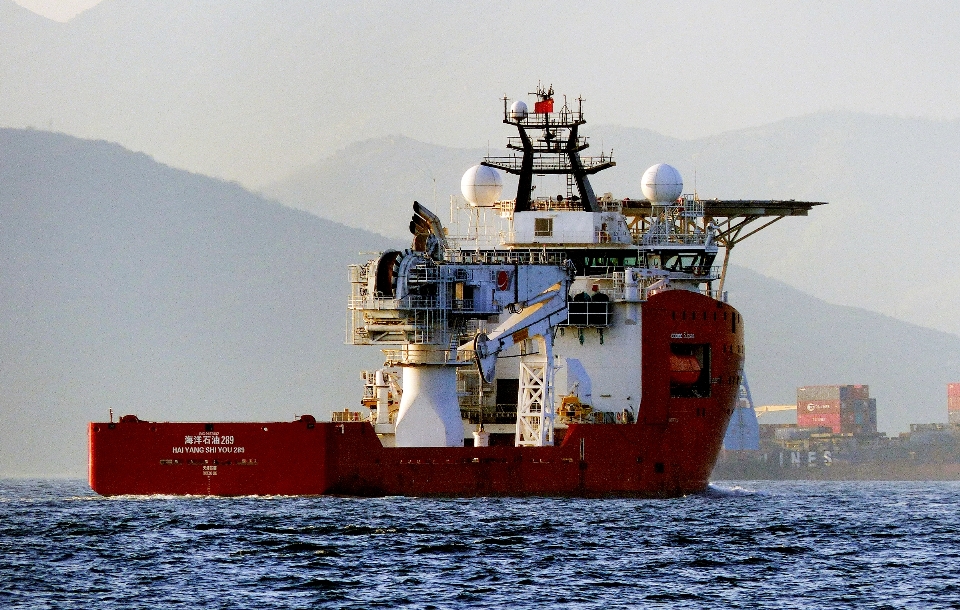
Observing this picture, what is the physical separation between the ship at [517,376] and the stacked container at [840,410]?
112m

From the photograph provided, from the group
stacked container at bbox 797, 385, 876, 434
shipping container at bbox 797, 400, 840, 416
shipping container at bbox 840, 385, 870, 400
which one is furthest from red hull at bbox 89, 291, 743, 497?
shipping container at bbox 840, 385, 870, 400

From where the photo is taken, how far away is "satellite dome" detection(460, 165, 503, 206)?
6738cm

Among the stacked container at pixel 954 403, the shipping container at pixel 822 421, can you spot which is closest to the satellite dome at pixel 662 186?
the shipping container at pixel 822 421

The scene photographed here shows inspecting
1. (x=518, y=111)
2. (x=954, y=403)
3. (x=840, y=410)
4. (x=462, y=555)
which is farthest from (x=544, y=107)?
(x=954, y=403)

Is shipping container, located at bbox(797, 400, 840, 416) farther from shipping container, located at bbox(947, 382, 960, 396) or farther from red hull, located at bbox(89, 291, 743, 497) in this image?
red hull, located at bbox(89, 291, 743, 497)

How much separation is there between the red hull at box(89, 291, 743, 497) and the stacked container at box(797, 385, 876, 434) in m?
118

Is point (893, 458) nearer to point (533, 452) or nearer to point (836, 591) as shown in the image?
point (533, 452)

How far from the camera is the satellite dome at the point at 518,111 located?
219 ft

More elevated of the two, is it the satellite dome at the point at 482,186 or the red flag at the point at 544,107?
the red flag at the point at 544,107

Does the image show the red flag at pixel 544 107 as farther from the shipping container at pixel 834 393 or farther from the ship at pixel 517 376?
the shipping container at pixel 834 393

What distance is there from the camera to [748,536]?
49.2 metres

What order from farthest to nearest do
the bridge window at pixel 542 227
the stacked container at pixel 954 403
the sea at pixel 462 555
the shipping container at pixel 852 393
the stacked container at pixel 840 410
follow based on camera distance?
the stacked container at pixel 954 403, the shipping container at pixel 852 393, the stacked container at pixel 840 410, the bridge window at pixel 542 227, the sea at pixel 462 555

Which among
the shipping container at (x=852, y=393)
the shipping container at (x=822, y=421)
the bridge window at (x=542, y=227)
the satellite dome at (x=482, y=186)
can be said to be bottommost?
the shipping container at (x=822, y=421)

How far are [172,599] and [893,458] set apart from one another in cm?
13376
